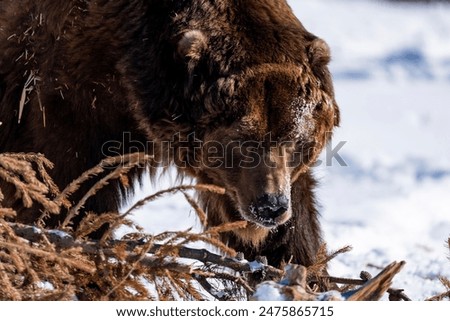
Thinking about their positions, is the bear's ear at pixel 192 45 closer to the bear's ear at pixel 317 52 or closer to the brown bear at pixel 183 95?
the brown bear at pixel 183 95

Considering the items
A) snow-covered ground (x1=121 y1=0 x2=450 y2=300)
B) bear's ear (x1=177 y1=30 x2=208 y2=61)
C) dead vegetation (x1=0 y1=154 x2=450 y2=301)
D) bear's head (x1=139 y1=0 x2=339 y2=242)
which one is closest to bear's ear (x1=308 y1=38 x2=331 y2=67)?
bear's head (x1=139 y1=0 x2=339 y2=242)

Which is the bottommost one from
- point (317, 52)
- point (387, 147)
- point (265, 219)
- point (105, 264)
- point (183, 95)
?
point (387, 147)

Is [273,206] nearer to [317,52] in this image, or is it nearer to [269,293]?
[317,52]

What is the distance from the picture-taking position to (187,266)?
12.2ft

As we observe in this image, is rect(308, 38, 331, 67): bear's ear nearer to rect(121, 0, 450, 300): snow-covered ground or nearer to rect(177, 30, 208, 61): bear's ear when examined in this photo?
rect(177, 30, 208, 61): bear's ear

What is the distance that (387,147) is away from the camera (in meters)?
13.1

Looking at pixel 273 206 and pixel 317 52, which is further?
pixel 317 52

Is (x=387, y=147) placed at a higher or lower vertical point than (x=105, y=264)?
lower

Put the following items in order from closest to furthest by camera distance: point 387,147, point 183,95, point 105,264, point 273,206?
point 105,264 → point 273,206 → point 183,95 → point 387,147

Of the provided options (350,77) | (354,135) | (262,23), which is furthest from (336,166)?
(262,23)

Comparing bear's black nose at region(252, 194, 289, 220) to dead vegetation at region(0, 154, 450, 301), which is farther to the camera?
bear's black nose at region(252, 194, 289, 220)

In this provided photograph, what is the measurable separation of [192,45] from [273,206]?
2.95 ft

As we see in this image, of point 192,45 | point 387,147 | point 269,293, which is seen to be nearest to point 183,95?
point 192,45

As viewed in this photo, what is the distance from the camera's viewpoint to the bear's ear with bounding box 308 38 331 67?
16.7ft
